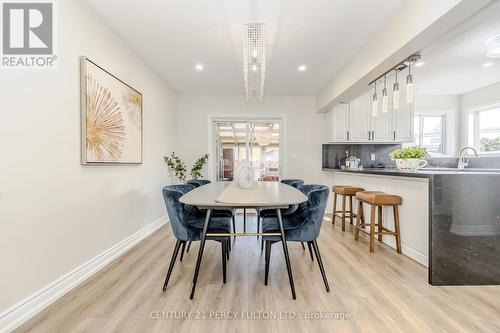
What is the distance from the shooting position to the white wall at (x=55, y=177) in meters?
1.52

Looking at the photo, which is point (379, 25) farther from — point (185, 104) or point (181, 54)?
point (185, 104)

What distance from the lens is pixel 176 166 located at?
15.3 feet

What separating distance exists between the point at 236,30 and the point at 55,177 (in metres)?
2.26

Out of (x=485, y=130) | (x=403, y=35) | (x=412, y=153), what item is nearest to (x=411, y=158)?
(x=412, y=153)

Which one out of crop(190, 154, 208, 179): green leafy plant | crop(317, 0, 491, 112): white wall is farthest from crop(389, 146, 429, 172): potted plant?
crop(190, 154, 208, 179): green leafy plant

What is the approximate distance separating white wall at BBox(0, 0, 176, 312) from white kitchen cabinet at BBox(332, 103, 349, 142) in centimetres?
365

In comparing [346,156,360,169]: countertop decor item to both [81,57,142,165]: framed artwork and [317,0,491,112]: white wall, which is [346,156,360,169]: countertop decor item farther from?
[81,57,142,165]: framed artwork

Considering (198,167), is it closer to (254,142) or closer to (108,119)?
(254,142)

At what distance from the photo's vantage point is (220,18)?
240 cm

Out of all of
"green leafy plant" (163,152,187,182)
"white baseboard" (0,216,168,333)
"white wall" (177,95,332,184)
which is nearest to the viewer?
"white baseboard" (0,216,168,333)

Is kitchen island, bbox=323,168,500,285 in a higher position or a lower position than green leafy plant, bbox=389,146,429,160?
lower

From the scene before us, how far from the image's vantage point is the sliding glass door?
17.1 ft

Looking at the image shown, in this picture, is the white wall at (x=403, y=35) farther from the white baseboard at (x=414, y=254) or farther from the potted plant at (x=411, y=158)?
the white baseboard at (x=414, y=254)

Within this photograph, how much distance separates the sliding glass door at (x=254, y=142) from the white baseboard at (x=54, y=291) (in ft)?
9.83
